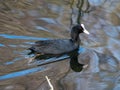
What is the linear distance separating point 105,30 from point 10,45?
96.0 inches

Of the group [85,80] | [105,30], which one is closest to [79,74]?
[85,80]

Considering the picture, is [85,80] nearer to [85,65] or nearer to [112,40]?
[85,65]

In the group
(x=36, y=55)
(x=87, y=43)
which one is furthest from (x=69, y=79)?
(x=87, y=43)

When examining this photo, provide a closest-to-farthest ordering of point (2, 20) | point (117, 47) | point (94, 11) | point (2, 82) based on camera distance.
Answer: point (2, 82), point (117, 47), point (2, 20), point (94, 11)

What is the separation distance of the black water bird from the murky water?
0.46ft

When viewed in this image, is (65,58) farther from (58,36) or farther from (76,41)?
(58,36)

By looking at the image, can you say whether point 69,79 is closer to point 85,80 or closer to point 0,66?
point 85,80

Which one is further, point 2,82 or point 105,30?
point 105,30

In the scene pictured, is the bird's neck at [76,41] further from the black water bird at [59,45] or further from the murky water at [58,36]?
the murky water at [58,36]

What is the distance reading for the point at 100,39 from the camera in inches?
377

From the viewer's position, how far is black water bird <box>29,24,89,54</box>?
340 inches

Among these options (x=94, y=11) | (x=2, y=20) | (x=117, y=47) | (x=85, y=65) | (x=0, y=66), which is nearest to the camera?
(x=0, y=66)

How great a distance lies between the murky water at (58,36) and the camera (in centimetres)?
775

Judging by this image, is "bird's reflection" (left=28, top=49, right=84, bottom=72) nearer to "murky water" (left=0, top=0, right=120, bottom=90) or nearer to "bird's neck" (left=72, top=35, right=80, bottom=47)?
"murky water" (left=0, top=0, right=120, bottom=90)
